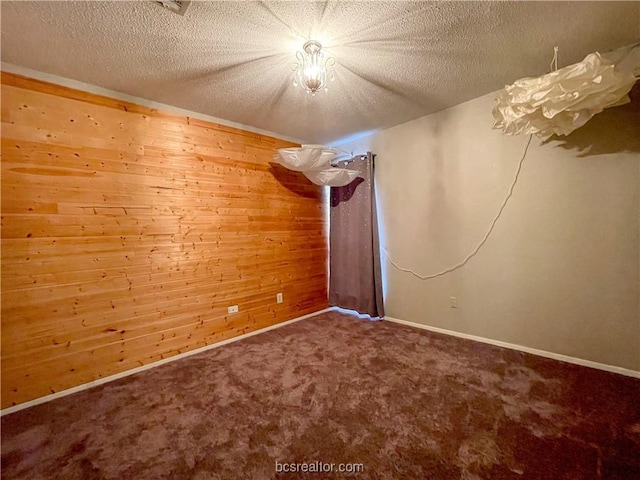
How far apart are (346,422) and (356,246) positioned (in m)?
2.23

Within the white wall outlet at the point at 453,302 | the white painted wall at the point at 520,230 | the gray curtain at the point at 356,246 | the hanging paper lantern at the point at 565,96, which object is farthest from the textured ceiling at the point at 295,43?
the white wall outlet at the point at 453,302

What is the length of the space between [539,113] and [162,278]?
10.8ft

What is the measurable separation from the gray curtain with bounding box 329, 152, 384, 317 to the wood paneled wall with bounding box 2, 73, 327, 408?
0.90 meters

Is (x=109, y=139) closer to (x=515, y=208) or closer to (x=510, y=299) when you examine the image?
(x=515, y=208)

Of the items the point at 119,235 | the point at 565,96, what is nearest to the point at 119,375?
the point at 119,235

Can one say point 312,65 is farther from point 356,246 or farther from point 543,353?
point 543,353

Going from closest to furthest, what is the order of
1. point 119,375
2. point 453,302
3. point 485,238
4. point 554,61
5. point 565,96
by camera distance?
point 565,96 → point 554,61 → point 119,375 → point 485,238 → point 453,302

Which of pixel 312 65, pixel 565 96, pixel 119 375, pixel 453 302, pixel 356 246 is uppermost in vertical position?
pixel 312 65

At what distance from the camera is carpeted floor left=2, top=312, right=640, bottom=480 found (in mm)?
1344

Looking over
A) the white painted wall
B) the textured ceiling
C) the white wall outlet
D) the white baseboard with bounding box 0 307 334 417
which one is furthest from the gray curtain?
the textured ceiling

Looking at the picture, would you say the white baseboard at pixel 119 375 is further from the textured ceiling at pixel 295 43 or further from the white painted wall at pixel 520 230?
the textured ceiling at pixel 295 43

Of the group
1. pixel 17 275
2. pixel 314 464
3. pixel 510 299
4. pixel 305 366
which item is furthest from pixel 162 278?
pixel 510 299

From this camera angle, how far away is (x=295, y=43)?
182 cm

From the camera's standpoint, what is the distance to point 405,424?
1604 mm
